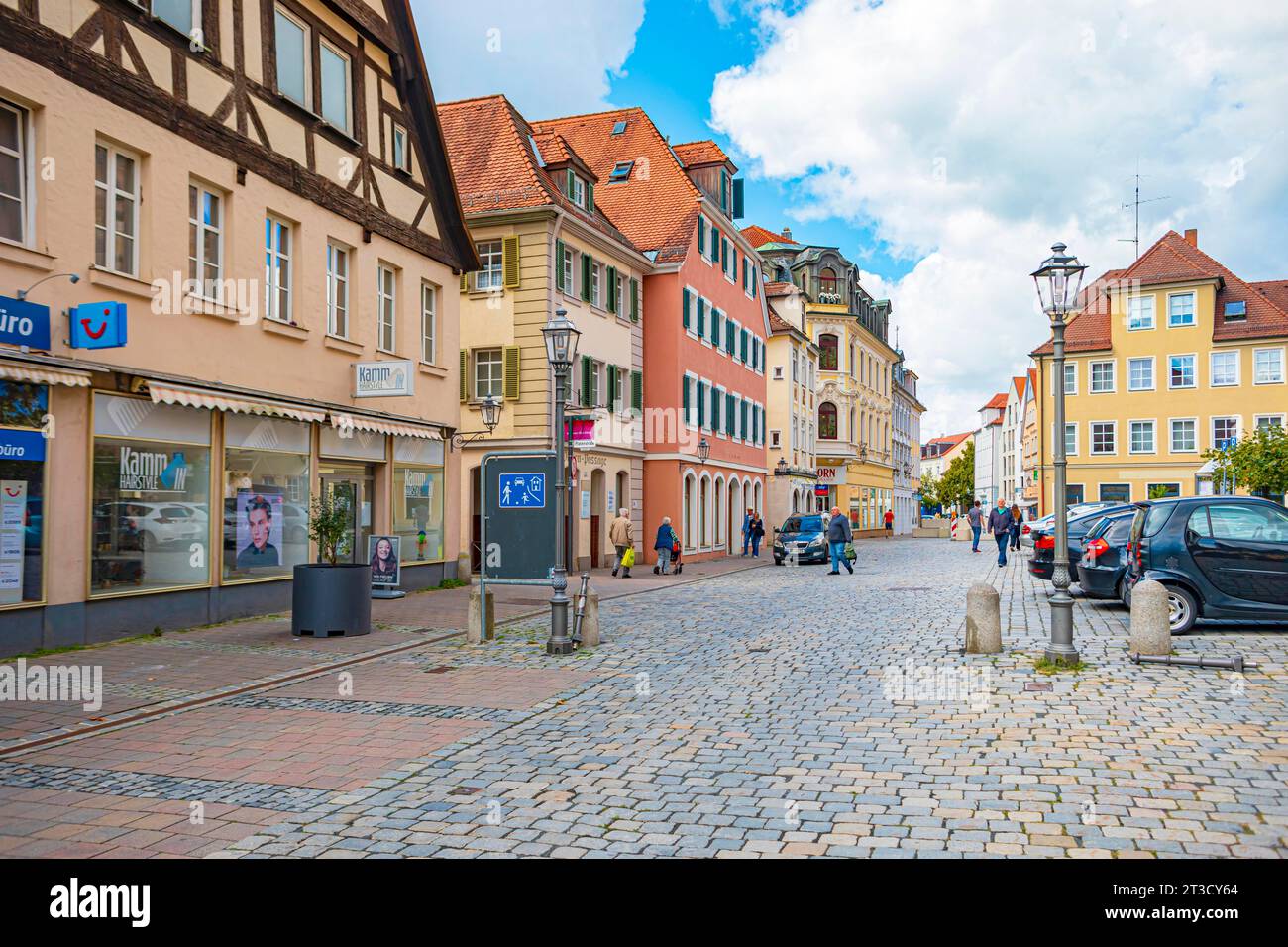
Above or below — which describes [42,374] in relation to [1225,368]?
below

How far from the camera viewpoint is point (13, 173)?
1173cm

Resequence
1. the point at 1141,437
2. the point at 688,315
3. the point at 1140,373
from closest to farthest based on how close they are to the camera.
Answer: the point at 688,315
the point at 1140,373
the point at 1141,437

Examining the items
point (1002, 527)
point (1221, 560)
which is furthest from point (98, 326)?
point (1002, 527)

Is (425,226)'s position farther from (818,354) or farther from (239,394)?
(818,354)

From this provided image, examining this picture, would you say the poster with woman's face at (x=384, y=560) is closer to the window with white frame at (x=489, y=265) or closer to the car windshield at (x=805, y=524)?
the window with white frame at (x=489, y=265)

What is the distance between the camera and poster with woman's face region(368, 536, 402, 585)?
18.5m

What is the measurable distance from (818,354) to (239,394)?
4932 cm

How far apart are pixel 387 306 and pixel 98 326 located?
812cm

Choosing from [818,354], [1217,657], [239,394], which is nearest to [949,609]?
[1217,657]

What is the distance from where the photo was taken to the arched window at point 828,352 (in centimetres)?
6247

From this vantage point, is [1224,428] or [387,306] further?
[1224,428]

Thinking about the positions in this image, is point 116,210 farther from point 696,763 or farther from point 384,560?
point 696,763

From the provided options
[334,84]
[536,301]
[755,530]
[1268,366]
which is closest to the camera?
[334,84]

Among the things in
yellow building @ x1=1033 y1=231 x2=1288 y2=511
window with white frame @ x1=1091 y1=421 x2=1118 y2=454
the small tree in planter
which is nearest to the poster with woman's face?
the small tree in planter
